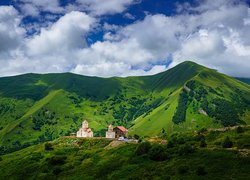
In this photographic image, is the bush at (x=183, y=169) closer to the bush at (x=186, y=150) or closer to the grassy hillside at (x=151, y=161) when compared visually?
the grassy hillside at (x=151, y=161)

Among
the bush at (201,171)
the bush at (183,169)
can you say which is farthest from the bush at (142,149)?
the bush at (201,171)

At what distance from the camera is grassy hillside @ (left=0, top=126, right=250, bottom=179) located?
78188 mm

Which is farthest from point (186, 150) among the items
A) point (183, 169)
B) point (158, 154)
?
point (183, 169)

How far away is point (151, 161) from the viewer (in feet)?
315

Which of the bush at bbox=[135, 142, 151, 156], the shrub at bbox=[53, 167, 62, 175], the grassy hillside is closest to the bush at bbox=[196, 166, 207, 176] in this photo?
the grassy hillside

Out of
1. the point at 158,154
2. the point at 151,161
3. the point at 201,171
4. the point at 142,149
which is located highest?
the point at 142,149

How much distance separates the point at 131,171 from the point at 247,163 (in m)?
32.1

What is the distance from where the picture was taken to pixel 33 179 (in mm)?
111188

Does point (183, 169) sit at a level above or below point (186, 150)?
below

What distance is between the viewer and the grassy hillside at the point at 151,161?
78.2 m

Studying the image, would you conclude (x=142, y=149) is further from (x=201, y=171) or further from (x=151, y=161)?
(x=201, y=171)

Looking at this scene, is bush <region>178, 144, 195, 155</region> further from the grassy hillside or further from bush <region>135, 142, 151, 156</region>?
bush <region>135, 142, 151, 156</region>

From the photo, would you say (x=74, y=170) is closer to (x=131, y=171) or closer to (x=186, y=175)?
(x=131, y=171)

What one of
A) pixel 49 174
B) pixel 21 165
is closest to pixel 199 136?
pixel 49 174
